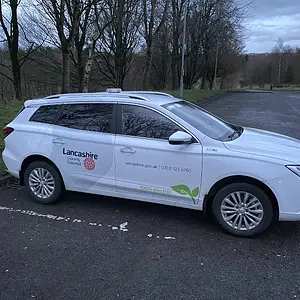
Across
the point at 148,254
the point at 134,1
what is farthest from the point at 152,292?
the point at 134,1

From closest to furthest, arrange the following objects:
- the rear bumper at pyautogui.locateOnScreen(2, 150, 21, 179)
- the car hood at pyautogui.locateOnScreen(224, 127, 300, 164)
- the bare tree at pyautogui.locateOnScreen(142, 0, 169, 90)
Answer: the car hood at pyautogui.locateOnScreen(224, 127, 300, 164) < the rear bumper at pyautogui.locateOnScreen(2, 150, 21, 179) < the bare tree at pyautogui.locateOnScreen(142, 0, 169, 90)

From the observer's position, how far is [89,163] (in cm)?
439

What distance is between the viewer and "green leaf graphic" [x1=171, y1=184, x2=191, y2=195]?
3.93m

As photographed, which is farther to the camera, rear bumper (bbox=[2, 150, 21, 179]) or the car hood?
rear bumper (bbox=[2, 150, 21, 179])

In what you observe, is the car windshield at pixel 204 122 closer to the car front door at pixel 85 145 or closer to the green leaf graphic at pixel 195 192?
the green leaf graphic at pixel 195 192

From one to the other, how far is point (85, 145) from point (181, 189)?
1.41 meters

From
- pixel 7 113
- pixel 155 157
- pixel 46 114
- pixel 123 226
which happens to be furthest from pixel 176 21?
pixel 123 226

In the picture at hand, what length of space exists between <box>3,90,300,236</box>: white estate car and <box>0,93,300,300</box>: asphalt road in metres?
0.30

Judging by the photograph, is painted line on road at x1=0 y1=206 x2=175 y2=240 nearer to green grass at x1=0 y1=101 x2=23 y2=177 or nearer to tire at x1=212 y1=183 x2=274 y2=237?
tire at x1=212 y1=183 x2=274 y2=237

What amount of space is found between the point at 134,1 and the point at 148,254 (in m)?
21.1

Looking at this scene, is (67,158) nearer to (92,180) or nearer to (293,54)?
→ (92,180)

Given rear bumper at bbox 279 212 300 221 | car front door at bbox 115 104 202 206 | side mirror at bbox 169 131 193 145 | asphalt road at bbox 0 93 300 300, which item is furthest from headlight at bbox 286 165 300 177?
side mirror at bbox 169 131 193 145

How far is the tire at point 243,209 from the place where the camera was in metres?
3.65

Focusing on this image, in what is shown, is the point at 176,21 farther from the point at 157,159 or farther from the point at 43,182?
the point at 157,159
